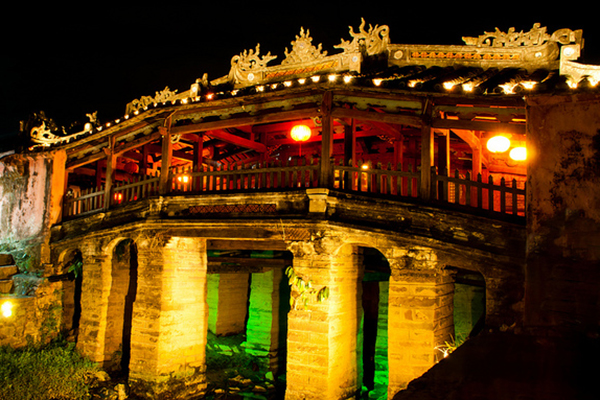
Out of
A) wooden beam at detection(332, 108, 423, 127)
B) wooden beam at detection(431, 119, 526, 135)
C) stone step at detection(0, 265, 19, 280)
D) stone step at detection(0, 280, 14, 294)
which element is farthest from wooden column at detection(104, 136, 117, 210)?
wooden beam at detection(431, 119, 526, 135)

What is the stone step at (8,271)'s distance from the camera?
13693 mm

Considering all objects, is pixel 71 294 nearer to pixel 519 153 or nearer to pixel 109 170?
pixel 109 170

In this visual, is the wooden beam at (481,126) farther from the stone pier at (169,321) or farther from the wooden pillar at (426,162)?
the stone pier at (169,321)

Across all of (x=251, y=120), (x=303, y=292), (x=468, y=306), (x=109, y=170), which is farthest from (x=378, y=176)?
(x=109, y=170)

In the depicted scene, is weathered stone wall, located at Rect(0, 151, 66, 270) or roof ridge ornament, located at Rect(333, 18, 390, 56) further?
weathered stone wall, located at Rect(0, 151, 66, 270)

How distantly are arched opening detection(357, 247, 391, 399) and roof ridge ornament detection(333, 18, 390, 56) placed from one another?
512 cm

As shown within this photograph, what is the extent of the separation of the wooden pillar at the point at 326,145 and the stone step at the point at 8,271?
11.3 metres

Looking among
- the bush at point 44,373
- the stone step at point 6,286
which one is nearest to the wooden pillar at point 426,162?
the bush at point 44,373

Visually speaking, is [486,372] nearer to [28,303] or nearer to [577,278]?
[577,278]

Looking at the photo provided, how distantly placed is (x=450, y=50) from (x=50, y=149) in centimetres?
1286

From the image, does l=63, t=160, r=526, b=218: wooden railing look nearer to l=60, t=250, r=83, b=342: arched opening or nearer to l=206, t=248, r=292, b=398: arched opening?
l=206, t=248, r=292, b=398: arched opening

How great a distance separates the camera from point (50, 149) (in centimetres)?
1438

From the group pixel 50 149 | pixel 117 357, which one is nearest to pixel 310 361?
pixel 117 357

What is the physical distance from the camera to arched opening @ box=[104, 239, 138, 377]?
12391mm
